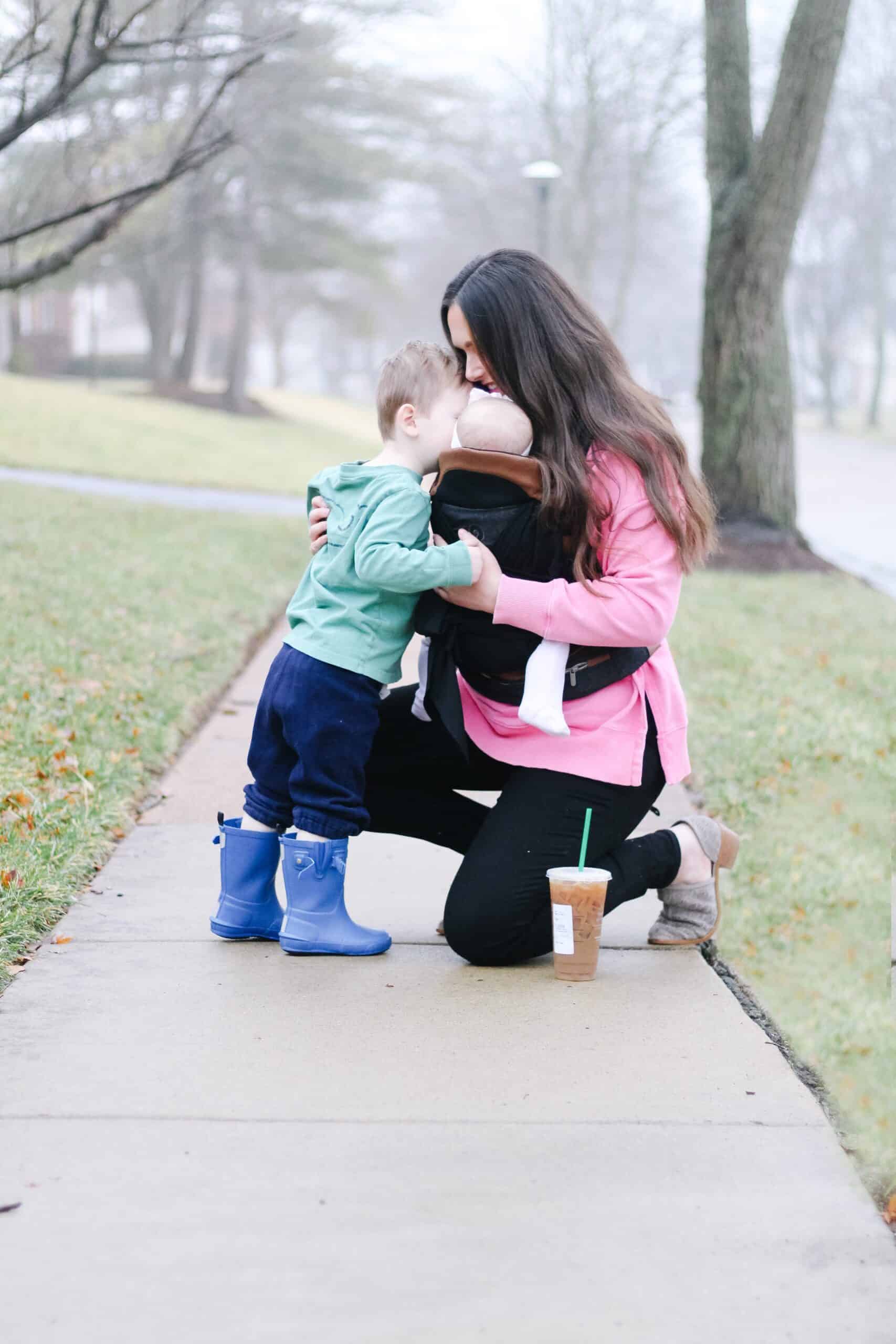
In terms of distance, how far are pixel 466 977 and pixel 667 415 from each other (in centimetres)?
141

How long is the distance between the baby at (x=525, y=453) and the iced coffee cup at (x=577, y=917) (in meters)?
0.33

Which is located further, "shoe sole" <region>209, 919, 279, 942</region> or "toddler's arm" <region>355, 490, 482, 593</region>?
"shoe sole" <region>209, 919, 279, 942</region>

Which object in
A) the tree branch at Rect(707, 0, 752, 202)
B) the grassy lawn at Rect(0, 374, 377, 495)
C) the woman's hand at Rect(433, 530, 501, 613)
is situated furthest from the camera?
the grassy lawn at Rect(0, 374, 377, 495)

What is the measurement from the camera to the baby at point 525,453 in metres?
3.26

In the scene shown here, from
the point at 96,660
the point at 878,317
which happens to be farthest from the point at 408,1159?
the point at 878,317

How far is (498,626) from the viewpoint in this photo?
3416 mm

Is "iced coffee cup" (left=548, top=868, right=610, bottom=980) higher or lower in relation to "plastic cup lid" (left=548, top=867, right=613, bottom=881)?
lower

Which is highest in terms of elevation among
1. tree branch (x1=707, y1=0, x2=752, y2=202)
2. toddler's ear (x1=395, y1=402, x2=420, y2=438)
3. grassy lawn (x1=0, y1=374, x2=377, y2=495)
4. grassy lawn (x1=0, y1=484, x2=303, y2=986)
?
tree branch (x1=707, y1=0, x2=752, y2=202)

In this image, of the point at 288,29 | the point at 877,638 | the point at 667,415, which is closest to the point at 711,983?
the point at 667,415

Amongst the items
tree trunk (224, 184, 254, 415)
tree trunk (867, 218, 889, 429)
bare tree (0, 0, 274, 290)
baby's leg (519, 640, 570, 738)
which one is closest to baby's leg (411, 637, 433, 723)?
baby's leg (519, 640, 570, 738)

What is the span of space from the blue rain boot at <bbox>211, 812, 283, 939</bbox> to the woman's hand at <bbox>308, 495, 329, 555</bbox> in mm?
701

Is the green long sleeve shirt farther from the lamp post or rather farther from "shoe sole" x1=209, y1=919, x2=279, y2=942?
the lamp post

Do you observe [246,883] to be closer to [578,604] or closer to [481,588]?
[481,588]

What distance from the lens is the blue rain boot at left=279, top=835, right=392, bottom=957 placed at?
3432mm
